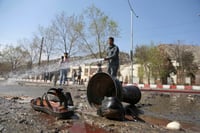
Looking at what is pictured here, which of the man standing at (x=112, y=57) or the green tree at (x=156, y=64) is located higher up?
the green tree at (x=156, y=64)

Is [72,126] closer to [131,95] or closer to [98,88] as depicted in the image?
[98,88]

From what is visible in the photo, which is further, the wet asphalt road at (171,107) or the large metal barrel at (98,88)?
the large metal barrel at (98,88)

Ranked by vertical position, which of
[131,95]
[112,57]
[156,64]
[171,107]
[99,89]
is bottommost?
[171,107]

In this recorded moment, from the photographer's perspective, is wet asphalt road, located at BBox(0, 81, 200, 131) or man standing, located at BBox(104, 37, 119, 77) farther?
man standing, located at BBox(104, 37, 119, 77)

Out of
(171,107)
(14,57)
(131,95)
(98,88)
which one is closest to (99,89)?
(98,88)

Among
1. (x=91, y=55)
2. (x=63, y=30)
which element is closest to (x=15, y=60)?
(x=63, y=30)

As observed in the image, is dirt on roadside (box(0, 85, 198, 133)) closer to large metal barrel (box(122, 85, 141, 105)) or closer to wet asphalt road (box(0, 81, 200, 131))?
wet asphalt road (box(0, 81, 200, 131))

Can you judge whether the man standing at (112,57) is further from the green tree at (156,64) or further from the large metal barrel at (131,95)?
the green tree at (156,64)

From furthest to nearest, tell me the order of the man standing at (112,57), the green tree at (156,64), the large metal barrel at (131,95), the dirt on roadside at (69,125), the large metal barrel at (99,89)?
the green tree at (156,64), the man standing at (112,57), the large metal barrel at (131,95), the large metal barrel at (99,89), the dirt on roadside at (69,125)

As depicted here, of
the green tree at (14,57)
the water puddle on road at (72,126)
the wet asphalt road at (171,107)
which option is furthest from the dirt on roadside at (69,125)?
the green tree at (14,57)

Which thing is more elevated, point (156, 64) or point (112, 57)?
point (156, 64)

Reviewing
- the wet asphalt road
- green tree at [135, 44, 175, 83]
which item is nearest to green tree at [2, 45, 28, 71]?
green tree at [135, 44, 175, 83]

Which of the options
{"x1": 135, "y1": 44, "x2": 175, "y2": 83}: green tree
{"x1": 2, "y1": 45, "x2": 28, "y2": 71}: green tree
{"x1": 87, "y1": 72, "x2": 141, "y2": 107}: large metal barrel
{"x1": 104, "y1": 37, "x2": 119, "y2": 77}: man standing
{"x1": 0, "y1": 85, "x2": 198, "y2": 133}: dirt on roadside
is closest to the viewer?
{"x1": 0, "y1": 85, "x2": 198, "y2": 133}: dirt on roadside

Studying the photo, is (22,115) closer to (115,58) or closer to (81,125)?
(81,125)
